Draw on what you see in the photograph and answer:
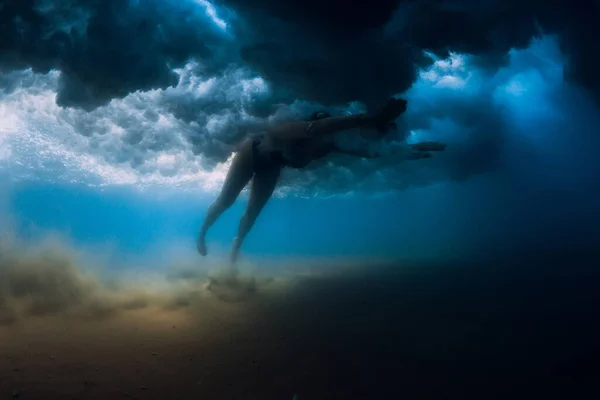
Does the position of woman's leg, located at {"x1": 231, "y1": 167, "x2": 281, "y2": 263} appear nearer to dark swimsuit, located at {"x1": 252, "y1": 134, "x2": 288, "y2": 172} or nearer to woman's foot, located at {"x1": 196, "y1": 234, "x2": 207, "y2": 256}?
dark swimsuit, located at {"x1": 252, "y1": 134, "x2": 288, "y2": 172}

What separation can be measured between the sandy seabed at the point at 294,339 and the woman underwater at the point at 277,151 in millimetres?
2939

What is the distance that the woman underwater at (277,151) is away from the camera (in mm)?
8344

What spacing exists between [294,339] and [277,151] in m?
5.74

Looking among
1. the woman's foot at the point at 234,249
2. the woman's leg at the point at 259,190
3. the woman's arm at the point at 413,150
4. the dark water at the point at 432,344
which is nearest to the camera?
the dark water at the point at 432,344

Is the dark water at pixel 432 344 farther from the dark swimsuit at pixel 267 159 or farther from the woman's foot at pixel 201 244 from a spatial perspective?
the woman's foot at pixel 201 244

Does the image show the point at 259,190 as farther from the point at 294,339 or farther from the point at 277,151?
the point at 294,339

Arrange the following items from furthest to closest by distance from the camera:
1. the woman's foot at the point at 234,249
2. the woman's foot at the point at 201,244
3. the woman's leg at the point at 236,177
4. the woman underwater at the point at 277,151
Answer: the woman's foot at the point at 234,249 < the woman's foot at the point at 201,244 < the woman's leg at the point at 236,177 < the woman underwater at the point at 277,151

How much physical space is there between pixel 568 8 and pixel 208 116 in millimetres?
11755

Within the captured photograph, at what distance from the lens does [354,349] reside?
4.89 metres

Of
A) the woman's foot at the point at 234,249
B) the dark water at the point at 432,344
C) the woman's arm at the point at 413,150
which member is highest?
the woman's arm at the point at 413,150

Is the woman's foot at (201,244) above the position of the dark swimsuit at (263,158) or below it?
below

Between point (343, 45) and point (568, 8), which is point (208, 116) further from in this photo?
point (568, 8)

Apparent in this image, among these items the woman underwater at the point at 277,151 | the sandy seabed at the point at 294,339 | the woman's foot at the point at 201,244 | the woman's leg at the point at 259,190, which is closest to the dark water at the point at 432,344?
the sandy seabed at the point at 294,339

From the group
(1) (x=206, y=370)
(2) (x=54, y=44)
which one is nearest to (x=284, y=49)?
(2) (x=54, y=44)
